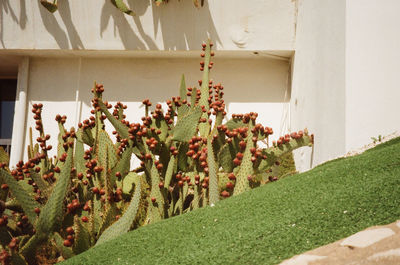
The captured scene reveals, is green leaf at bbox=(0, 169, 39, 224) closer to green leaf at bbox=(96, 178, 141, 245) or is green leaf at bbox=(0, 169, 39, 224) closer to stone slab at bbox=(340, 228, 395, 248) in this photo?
green leaf at bbox=(96, 178, 141, 245)

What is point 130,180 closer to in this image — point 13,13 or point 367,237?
point 367,237

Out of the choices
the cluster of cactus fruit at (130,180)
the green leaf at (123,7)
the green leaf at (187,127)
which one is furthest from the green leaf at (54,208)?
the green leaf at (123,7)

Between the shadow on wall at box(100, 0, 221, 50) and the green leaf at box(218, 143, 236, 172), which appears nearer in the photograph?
the green leaf at box(218, 143, 236, 172)

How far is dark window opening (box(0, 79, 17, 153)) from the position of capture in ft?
28.6

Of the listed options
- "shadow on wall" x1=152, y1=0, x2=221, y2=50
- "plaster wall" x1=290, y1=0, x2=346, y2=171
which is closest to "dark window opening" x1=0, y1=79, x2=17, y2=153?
"shadow on wall" x1=152, y1=0, x2=221, y2=50

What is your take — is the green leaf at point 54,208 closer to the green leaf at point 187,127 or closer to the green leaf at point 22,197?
the green leaf at point 22,197

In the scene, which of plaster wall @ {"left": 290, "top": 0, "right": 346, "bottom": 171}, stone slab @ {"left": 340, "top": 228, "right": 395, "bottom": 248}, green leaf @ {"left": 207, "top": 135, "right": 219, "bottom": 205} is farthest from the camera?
plaster wall @ {"left": 290, "top": 0, "right": 346, "bottom": 171}

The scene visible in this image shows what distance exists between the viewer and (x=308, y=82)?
17.9 feet

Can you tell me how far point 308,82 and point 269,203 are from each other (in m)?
3.14

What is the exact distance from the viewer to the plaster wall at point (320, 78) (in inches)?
161

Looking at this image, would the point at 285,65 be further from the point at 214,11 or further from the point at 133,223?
the point at 133,223

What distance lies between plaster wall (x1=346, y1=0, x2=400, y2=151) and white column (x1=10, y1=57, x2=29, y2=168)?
19.1ft

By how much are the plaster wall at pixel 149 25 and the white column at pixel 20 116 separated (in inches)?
23.0

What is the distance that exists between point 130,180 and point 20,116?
490 centimetres
